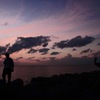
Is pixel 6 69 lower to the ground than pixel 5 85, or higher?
higher

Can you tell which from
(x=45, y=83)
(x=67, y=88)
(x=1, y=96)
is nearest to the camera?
(x=1, y=96)

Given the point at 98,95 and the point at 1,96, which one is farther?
the point at 1,96

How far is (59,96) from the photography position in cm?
1847

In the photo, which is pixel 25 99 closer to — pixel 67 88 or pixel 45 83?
pixel 67 88

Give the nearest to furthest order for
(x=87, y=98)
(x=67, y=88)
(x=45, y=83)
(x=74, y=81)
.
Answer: (x=87, y=98)
(x=67, y=88)
(x=74, y=81)
(x=45, y=83)

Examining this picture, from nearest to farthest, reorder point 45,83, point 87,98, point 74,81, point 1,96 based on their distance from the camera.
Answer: point 87,98 < point 1,96 < point 74,81 < point 45,83

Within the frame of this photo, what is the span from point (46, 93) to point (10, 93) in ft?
9.30

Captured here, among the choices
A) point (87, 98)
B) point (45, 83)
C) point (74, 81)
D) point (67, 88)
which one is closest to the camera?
point (87, 98)

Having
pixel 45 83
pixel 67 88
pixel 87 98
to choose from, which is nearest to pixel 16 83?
pixel 45 83

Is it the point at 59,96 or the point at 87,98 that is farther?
the point at 59,96

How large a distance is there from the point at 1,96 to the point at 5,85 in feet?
5.29

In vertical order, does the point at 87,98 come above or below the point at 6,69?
below

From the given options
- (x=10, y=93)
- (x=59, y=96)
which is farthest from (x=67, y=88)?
(x=10, y=93)

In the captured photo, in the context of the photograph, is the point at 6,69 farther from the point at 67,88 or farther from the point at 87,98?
the point at 87,98
